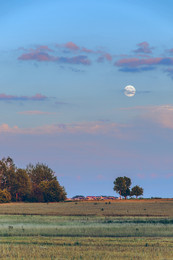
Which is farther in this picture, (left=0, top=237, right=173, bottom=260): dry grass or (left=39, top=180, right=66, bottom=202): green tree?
(left=39, top=180, right=66, bottom=202): green tree

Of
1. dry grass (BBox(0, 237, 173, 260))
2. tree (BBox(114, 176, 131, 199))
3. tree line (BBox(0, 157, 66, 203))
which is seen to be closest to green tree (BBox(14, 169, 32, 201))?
tree line (BBox(0, 157, 66, 203))

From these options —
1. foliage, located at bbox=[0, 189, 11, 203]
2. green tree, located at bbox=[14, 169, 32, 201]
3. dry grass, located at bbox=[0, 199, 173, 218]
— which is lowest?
dry grass, located at bbox=[0, 199, 173, 218]

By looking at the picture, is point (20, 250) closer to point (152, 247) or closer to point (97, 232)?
point (152, 247)

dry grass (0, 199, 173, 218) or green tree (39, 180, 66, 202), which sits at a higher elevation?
green tree (39, 180, 66, 202)

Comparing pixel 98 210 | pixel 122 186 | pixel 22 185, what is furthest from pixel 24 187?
pixel 98 210

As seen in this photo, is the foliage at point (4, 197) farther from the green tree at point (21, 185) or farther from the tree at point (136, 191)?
the tree at point (136, 191)

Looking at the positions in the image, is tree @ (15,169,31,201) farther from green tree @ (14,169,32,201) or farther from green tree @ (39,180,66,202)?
green tree @ (39,180,66,202)

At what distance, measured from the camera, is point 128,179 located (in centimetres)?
18288

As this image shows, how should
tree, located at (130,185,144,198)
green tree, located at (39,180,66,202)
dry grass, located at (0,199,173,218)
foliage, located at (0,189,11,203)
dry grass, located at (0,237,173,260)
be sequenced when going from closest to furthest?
1. dry grass, located at (0,237,173,260)
2. dry grass, located at (0,199,173,218)
3. foliage, located at (0,189,11,203)
4. green tree, located at (39,180,66,202)
5. tree, located at (130,185,144,198)

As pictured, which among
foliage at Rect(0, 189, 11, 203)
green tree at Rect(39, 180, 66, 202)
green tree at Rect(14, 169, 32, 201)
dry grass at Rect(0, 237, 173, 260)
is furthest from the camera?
green tree at Rect(14, 169, 32, 201)

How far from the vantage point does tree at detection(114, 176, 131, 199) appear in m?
181

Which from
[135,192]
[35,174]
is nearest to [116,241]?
[35,174]

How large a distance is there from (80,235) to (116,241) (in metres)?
6.72

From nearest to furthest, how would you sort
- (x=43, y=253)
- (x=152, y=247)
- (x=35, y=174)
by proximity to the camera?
(x=43, y=253), (x=152, y=247), (x=35, y=174)
